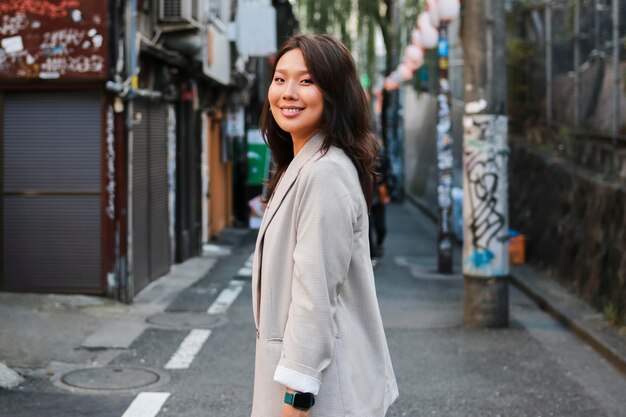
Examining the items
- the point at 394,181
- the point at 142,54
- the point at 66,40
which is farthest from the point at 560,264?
the point at 394,181

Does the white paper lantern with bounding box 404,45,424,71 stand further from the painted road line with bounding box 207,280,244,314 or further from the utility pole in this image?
the painted road line with bounding box 207,280,244,314

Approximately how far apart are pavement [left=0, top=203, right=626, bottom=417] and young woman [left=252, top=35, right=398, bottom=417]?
365 cm

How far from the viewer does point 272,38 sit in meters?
18.6

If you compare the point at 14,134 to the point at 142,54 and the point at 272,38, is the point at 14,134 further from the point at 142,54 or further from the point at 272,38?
the point at 272,38

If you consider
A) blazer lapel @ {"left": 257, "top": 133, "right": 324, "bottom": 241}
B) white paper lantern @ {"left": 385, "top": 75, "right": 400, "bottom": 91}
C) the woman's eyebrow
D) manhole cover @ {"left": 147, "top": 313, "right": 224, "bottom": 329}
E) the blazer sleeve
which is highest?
white paper lantern @ {"left": 385, "top": 75, "right": 400, "bottom": 91}

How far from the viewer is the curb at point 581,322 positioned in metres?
8.38

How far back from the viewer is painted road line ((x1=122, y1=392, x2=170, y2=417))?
20.9 feet

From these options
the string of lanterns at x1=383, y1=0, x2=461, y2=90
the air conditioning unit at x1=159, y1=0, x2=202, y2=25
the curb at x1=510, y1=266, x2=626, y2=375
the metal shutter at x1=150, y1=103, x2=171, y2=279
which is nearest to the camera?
the curb at x1=510, y1=266, x2=626, y2=375

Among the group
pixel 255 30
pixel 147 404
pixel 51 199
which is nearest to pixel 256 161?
pixel 255 30

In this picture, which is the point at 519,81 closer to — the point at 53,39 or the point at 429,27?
the point at 429,27

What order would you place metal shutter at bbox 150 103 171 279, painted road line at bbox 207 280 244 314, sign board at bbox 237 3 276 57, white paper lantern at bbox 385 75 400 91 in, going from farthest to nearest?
white paper lantern at bbox 385 75 400 91
sign board at bbox 237 3 276 57
metal shutter at bbox 150 103 171 279
painted road line at bbox 207 280 244 314

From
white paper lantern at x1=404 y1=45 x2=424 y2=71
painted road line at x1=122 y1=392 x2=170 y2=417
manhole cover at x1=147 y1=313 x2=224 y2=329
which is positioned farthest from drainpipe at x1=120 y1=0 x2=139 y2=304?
white paper lantern at x1=404 y1=45 x2=424 y2=71

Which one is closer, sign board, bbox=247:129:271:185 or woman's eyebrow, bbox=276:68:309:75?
woman's eyebrow, bbox=276:68:309:75

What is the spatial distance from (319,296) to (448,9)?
11.9 meters
